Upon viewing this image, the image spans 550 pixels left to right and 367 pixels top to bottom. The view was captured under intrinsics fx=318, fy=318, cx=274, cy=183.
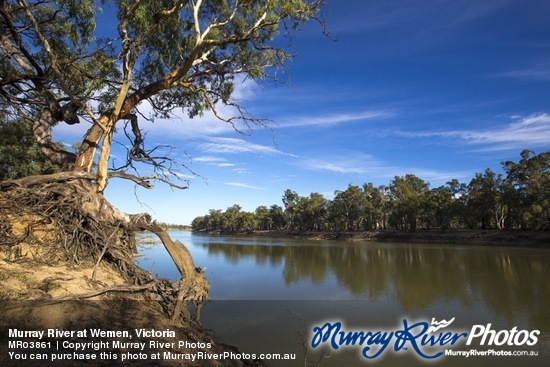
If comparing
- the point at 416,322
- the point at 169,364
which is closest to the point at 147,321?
the point at 169,364

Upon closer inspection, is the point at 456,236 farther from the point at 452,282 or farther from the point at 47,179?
the point at 47,179

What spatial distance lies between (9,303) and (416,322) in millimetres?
8656

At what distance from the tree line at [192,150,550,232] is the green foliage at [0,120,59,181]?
3890cm

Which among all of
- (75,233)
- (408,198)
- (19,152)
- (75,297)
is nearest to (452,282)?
(75,233)

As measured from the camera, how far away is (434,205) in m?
42.3

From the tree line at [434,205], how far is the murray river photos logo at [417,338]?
29927 millimetres

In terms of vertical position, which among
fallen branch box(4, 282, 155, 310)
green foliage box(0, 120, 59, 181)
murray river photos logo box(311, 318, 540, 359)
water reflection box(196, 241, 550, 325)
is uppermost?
green foliage box(0, 120, 59, 181)

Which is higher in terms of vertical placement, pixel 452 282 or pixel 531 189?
pixel 531 189

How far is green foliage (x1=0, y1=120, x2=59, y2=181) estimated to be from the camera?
1123 cm

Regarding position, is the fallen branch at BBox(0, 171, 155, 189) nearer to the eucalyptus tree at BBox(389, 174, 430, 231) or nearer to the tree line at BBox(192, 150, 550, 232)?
the tree line at BBox(192, 150, 550, 232)

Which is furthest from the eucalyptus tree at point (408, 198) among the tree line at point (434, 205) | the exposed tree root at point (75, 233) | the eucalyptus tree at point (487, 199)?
the exposed tree root at point (75, 233)

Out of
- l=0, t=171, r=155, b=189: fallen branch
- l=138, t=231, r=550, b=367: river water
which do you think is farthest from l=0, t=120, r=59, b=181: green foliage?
l=0, t=171, r=155, b=189: fallen branch

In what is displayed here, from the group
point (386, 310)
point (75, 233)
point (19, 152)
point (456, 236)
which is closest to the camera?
point (75, 233)

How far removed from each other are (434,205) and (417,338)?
129ft
